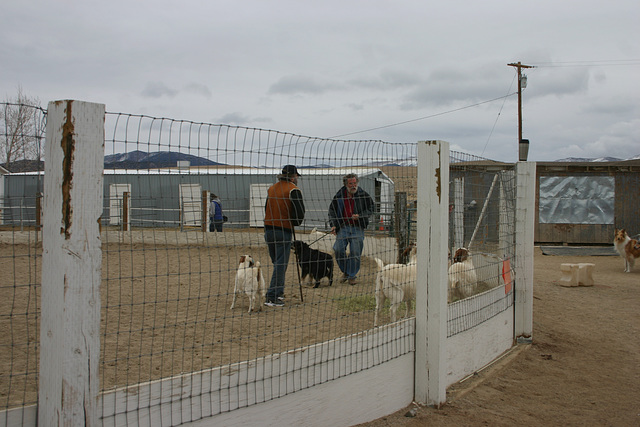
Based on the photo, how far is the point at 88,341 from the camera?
7.31ft

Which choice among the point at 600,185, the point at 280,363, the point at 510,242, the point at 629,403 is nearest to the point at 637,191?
the point at 600,185

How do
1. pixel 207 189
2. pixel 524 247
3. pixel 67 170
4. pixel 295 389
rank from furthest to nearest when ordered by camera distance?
pixel 207 189 < pixel 524 247 < pixel 295 389 < pixel 67 170

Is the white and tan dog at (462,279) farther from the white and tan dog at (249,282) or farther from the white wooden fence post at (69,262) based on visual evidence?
the white wooden fence post at (69,262)

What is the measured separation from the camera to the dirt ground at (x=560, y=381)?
390 centimetres

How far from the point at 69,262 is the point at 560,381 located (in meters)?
4.31

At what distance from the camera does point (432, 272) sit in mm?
3930

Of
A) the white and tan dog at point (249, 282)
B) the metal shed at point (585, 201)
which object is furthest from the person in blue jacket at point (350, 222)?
the metal shed at point (585, 201)

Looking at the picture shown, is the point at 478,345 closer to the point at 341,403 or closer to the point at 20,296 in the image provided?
the point at 341,403

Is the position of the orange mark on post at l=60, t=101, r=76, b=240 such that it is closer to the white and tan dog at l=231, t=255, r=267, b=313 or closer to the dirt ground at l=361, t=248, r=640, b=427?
the dirt ground at l=361, t=248, r=640, b=427

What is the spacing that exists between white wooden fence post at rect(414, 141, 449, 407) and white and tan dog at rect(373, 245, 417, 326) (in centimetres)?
88

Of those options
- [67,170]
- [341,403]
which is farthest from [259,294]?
[67,170]

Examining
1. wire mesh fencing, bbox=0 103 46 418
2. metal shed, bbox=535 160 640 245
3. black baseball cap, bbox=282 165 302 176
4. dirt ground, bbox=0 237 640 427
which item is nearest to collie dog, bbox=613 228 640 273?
dirt ground, bbox=0 237 640 427

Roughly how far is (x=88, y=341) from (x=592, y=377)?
4472 mm

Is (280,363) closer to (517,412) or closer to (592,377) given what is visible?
(517,412)
